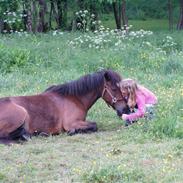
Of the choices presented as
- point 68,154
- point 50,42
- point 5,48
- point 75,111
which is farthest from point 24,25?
point 68,154

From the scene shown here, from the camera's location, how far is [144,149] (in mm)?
7426

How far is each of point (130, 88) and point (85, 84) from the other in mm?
671

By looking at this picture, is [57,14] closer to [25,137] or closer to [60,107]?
[60,107]

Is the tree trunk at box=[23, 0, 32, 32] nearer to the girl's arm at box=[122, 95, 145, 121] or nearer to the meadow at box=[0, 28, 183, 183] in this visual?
the meadow at box=[0, 28, 183, 183]

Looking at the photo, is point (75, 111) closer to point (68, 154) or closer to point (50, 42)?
point (68, 154)

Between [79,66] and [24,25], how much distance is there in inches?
344

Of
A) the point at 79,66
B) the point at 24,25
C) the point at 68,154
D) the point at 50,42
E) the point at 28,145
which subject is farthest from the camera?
the point at 24,25

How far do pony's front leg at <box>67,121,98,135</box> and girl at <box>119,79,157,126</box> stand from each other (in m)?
0.45

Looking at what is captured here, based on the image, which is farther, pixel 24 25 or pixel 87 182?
pixel 24 25

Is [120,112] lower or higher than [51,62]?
higher

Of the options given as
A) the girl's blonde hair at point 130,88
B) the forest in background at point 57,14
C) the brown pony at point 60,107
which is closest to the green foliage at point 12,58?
the forest in background at point 57,14

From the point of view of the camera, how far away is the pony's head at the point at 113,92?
8.66m

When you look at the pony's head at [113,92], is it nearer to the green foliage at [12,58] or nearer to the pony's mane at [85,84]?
the pony's mane at [85,84]

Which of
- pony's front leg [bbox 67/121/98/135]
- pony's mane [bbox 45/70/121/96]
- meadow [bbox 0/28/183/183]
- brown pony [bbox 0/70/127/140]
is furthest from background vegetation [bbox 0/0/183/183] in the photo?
pony's mane [bbox 45/70/121/96]
